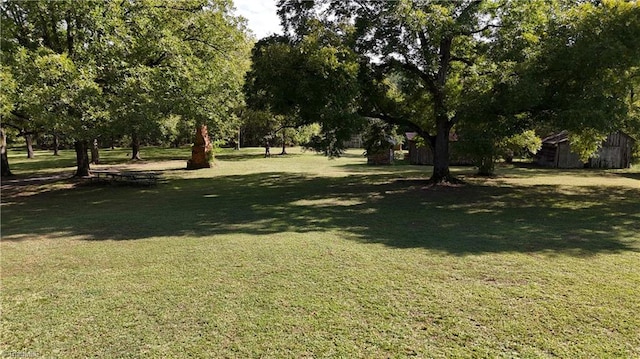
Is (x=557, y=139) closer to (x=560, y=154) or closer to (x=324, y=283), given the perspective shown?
(x=560, y=154)

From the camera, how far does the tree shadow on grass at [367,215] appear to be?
24.8 feet

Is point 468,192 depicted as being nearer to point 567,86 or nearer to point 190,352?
point 567,86

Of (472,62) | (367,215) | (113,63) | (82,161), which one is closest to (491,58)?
(472,62)

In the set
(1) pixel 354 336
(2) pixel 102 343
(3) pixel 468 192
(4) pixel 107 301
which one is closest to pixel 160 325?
(2) pixel 102 343

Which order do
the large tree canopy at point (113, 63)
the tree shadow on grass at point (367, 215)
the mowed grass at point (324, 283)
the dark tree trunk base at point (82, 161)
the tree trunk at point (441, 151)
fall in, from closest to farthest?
the mowed grass at point (324, 283), the tree shadow on grass at point (367, 215), the large tree canopy at point (113, 63), the tree trunk at point (441, 151), the dark tree trunk base at point (82, 161)

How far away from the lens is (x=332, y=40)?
1295cm

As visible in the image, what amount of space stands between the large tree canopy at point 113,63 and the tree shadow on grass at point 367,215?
116 inches

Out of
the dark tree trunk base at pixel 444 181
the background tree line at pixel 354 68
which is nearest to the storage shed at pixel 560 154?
the background tree line at pixel 354 68

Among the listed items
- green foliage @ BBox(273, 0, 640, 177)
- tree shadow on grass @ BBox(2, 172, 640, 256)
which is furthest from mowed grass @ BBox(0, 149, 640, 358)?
green foliage @ BBox(273, 0, 640, 177)

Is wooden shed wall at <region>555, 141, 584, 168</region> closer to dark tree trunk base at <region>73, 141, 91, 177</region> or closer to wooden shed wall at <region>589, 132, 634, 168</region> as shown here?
wooden shed wall at <region>589, 132, 634, 168</region>

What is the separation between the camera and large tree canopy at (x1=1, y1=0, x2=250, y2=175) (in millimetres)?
11164

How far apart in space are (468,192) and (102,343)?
41.8 feet

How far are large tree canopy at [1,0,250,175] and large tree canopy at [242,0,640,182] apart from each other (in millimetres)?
3101

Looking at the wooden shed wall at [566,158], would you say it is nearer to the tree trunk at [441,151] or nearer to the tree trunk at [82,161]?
the tree trunk at [441,151]
